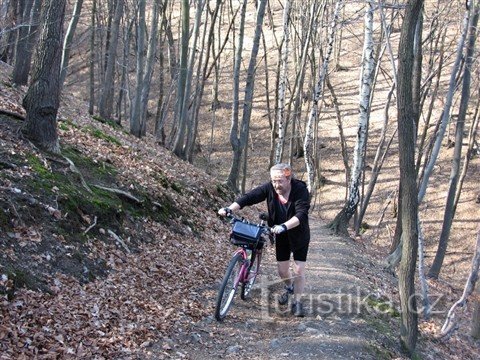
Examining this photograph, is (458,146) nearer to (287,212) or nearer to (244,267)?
(287,212)

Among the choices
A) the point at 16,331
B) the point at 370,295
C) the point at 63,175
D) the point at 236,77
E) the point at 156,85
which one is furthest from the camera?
the point at 156,85

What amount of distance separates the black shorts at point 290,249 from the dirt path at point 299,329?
0.83 meters

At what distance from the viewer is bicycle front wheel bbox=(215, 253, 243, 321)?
272 inches

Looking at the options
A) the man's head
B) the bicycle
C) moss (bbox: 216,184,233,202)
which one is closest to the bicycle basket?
the bicycle

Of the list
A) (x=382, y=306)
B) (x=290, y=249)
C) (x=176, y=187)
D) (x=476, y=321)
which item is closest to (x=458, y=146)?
(x=476, y=321)

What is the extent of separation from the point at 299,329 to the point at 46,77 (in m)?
5.62

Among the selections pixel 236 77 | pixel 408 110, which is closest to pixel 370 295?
pixel 408 110

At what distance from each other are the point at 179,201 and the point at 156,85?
1135 inches

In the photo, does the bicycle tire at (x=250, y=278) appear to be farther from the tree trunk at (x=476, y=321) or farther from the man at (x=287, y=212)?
the tree trunk at (x=476, y=321)

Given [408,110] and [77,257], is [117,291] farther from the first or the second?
[408,110]

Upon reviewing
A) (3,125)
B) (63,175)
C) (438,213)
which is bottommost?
(438,213)

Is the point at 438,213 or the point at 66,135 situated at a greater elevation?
the point at 66,135

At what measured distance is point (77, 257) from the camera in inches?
275

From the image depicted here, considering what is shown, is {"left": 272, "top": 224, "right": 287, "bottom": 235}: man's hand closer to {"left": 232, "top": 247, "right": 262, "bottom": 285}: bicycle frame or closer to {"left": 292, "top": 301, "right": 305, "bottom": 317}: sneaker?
{"left": 232, "top": 247, "right": 262, "bottom": 285}: bicycle frame
